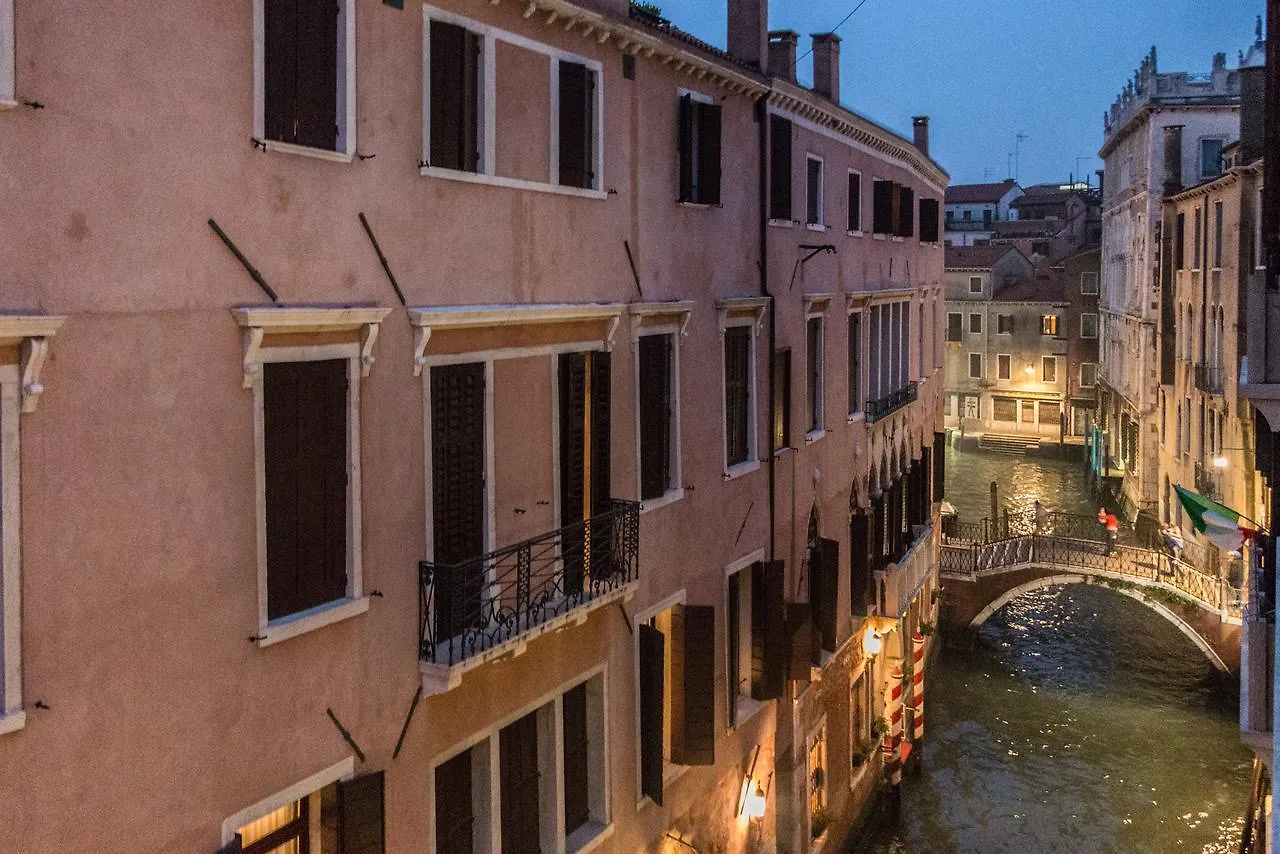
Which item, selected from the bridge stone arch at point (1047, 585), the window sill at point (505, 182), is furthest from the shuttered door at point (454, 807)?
the bridge stone arch at point (1047, 585)

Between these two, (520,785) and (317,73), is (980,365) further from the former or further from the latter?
(317,73)

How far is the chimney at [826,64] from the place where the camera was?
2039 centimetres

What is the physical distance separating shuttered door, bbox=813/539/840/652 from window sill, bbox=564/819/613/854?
6.71 meters

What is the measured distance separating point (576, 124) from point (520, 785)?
5925mm

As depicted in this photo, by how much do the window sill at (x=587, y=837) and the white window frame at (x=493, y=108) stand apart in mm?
5998

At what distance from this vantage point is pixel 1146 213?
144ft

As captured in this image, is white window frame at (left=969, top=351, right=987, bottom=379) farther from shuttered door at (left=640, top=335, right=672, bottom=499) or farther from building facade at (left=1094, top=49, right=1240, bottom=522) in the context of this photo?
shuttered door at (left=640, top=335, right=672, bottom=499)

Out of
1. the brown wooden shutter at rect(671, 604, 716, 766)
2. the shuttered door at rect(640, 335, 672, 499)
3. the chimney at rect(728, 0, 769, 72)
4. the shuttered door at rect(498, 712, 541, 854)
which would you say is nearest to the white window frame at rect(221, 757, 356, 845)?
the shuttered door at rect(498, 712, 541, 854)

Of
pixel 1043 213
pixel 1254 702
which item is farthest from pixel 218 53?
pixel 1043 213

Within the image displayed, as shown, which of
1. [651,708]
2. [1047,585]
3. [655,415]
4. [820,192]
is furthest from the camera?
[1047,585]

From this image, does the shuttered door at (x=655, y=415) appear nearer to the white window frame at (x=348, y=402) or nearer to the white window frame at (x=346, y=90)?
the white window frame at (x=348, y=402)

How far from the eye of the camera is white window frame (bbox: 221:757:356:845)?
7523mm

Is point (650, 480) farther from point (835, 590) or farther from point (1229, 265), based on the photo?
point (1229, 265)

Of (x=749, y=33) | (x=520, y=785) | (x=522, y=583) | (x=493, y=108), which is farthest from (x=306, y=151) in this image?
(x=749, y=33)
